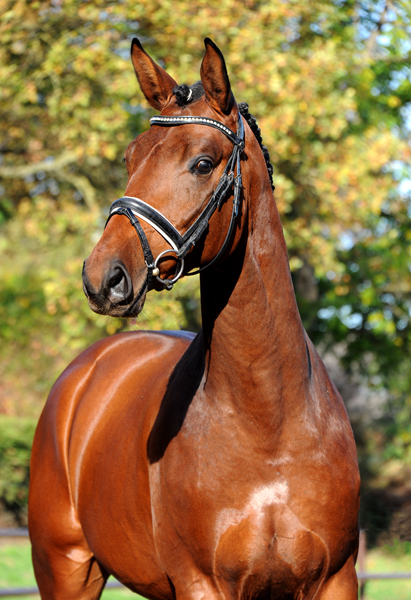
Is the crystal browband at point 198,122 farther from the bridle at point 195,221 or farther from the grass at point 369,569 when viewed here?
the grass at point 369,569

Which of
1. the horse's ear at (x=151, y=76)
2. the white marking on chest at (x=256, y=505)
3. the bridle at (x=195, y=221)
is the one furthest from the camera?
the horse's ear at (x=151, y=76)

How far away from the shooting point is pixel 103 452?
10.1 feet

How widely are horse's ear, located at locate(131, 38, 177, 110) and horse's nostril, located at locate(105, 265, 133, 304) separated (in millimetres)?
844

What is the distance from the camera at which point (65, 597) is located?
337cm

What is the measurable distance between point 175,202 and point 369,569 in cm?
885

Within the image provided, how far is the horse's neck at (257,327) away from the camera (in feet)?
7.50

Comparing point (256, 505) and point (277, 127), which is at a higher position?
point (256, 505)

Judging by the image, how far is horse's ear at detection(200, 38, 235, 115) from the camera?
212 centimetres

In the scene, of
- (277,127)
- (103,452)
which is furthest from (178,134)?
(277,127)

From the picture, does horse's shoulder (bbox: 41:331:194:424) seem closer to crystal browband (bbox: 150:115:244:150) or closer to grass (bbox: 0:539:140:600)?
crystal browband (bbox: 150:115:244:150)

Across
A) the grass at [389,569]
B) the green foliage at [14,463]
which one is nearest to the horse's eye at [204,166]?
the grass at [389,569]

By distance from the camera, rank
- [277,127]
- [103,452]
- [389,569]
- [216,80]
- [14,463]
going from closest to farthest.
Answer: [216,80]
[103,452]
[277,127]
[389,569]
[14,463]

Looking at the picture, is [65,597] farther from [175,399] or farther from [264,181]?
[264,181]

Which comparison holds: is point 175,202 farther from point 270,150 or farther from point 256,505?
point 270,150
